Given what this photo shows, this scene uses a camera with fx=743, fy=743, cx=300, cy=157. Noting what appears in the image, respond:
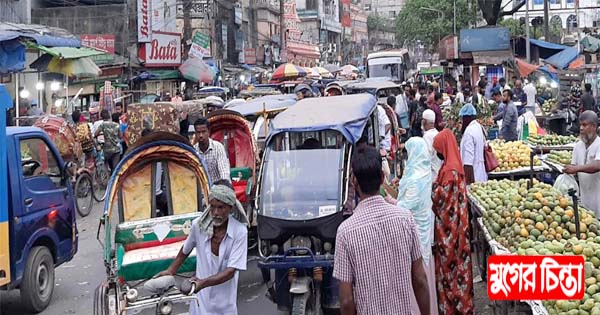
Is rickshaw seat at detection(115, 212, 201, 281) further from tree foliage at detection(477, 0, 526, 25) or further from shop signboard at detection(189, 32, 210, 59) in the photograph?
tree foliage at detection(477, 0, 526, 25)

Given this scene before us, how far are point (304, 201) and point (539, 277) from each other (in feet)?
13.4

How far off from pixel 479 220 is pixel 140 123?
7.20 m

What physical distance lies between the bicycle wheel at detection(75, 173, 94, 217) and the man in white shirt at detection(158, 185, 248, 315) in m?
9.01

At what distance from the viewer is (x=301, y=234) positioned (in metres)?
6.97

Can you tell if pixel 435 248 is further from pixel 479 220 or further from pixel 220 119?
pixel 220 119

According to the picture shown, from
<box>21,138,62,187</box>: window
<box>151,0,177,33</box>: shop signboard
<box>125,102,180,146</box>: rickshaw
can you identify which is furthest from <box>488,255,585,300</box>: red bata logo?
<box>151,0,177,33</box>: shop signboard

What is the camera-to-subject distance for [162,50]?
31.2 meters

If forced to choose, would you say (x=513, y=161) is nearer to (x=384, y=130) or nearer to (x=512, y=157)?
(x=512, y=157)

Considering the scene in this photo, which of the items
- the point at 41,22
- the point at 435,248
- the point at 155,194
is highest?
the point at 41,22

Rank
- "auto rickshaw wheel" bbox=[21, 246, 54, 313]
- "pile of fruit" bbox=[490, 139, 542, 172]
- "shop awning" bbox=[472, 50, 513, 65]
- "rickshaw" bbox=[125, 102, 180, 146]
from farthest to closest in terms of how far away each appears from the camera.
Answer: "shop awning" bbox=[472, 50, 513, 65] → "rickshaw" bbox=[125, 102, 180, 146] → "pile of fruit" bbox=[490, 139, 542, 172] → "auto rickshaw wheel" bbox=[21, 246, 54, 313]

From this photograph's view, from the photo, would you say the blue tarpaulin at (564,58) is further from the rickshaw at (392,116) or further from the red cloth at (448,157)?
the red cloth at (448,157)

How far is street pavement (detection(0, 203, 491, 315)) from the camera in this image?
8305 millimetres

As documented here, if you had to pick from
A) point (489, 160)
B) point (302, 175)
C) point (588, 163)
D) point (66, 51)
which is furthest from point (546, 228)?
point (66, 51)

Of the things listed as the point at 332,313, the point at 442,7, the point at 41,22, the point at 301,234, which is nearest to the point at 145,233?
the point at 301,234
